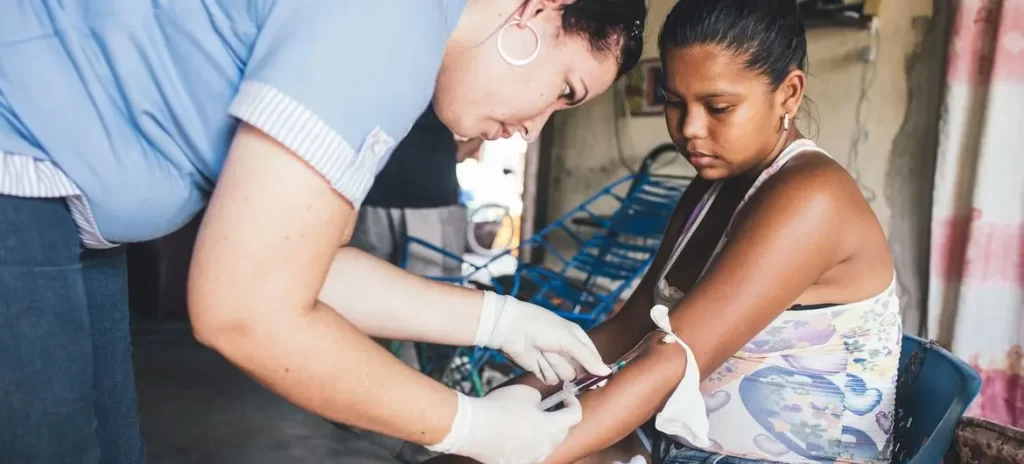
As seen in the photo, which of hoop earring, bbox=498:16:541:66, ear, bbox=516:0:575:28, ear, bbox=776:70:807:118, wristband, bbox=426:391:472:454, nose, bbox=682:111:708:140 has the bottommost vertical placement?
wristband, bbox=426:391:472:454

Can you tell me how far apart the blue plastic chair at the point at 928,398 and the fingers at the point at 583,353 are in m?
0.40

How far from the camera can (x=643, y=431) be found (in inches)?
46.9

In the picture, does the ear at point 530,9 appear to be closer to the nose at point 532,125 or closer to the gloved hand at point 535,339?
the nose at point 532,125

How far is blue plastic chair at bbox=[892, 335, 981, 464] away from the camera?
850 mm

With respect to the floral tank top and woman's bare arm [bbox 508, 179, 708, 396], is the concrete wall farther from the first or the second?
the floral tank top

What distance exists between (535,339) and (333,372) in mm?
504

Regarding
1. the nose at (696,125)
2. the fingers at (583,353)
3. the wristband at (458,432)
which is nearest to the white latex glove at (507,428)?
the wristband at (458,432)

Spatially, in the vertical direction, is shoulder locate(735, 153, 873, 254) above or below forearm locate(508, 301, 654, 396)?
above

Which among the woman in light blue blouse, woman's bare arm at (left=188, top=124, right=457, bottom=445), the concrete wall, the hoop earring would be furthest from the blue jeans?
the concrete wall

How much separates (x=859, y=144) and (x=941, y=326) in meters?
0.70

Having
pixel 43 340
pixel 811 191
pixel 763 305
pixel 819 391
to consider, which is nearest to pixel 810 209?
pixel 811 191

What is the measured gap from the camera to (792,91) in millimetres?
1137

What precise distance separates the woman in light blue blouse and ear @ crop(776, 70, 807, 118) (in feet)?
1.70

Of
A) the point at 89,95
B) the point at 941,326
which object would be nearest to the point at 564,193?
the point at 941,326
